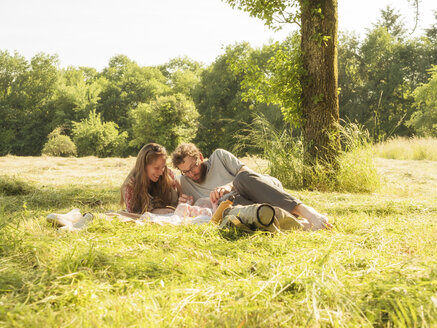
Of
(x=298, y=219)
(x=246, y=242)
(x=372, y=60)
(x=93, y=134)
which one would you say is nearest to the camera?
(x=246, y=242)

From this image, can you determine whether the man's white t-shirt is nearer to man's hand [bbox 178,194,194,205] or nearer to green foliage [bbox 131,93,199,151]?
man's hand [bbox 178,194,194,205]

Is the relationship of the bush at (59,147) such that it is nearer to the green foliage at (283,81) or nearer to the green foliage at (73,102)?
the green foliage at (73,102)

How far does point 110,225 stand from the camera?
298 centimetres

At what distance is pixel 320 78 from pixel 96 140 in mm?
30242

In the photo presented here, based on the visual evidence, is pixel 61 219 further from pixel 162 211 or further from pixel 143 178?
pixel 162 211

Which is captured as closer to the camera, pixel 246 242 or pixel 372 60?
pixel 246 242

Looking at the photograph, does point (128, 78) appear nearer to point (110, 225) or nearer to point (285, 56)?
point (285, 56)

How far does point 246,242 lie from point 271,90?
203 inches

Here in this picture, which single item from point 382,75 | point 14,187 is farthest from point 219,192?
point 382,75

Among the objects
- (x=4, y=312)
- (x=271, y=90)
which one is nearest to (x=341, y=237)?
(x=4, y=312)

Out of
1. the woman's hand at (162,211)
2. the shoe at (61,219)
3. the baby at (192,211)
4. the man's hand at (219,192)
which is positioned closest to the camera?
the shoe at (61,219)

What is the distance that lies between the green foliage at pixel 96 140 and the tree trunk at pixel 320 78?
2933 centimetres

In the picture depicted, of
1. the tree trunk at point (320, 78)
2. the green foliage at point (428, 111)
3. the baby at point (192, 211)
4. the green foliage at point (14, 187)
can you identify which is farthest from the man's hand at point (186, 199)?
the green foliage at point (428, 111)

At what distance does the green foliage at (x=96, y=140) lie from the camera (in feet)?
110
